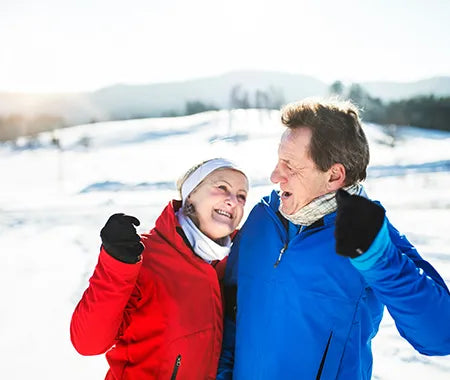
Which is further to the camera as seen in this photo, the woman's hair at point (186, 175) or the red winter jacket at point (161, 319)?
the woman's hair at point (186, 175)

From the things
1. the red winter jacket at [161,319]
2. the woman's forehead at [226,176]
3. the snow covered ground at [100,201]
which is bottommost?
the snow covered ground at [100,201]

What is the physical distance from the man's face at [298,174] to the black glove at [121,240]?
584 mm

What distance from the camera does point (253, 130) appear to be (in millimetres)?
23266

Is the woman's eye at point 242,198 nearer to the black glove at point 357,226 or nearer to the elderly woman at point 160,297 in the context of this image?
the elderly woman at point 160,297

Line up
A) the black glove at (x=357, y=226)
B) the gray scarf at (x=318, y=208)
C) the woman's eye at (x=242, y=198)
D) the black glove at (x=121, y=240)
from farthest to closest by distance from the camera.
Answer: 1. the woman's eye at (x=242, y=198)
2. the gray scarf at (x=318, y=208)
3. the black glove at (x=121, y=240)
4. the black glove at (x=357, y=226)

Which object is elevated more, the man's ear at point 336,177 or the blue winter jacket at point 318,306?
the man's ear at point 336,177

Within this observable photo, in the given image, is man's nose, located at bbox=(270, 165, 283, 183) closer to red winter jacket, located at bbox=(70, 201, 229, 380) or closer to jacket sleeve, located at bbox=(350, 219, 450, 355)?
red winter jacket, located at bbox=(70, 201, 229, 380)

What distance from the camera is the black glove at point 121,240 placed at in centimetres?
147

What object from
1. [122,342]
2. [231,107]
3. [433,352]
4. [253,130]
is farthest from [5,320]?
[231,107]

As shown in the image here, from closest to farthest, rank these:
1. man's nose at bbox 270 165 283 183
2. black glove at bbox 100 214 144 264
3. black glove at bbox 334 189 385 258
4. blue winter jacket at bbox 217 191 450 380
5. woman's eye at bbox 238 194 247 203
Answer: black glove at bbox 334 189 385 258, blue winter jacket at bbox 217 191 450 380, black glove at bbox 100 214 144 264, man's nose at bbox 270 165 283 183, woman's eye at bbox 238 194 247 203

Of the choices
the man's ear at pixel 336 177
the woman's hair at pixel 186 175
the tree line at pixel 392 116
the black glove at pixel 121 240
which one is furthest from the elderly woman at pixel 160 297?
the tree line at pixel 392 116

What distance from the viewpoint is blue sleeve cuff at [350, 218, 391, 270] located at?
1.20 metres

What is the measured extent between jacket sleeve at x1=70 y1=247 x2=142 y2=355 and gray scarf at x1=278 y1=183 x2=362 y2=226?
601 mm

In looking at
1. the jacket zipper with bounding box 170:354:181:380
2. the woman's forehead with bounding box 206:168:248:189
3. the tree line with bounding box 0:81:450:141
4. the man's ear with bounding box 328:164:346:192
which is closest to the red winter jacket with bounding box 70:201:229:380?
the jacket zipper with bounding box 170:354:181:380
